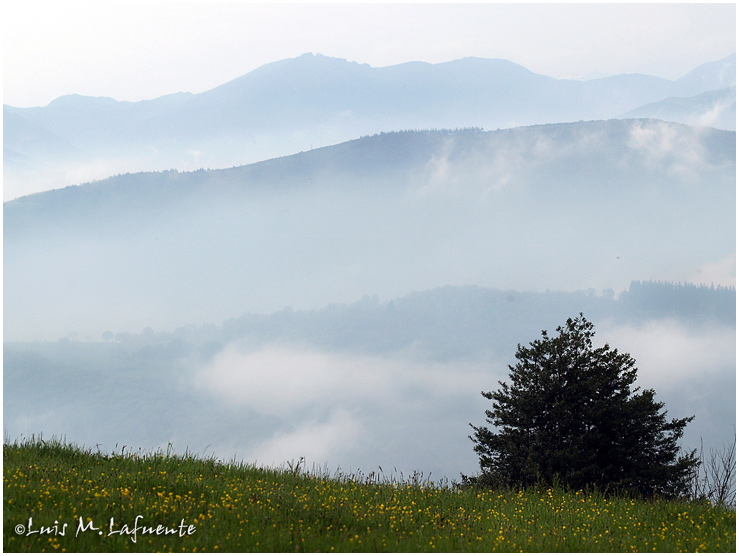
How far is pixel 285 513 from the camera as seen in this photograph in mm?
9422

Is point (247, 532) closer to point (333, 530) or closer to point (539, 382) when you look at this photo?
point (333, 530)

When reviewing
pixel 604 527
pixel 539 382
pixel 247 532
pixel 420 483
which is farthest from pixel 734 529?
pixel 539 382

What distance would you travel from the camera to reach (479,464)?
20797mm

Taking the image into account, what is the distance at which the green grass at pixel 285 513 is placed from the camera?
814 cm

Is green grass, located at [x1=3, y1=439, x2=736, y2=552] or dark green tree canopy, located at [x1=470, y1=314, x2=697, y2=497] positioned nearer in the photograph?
green grass, located at [x1=3, y1=439, x2=736, y2=552]

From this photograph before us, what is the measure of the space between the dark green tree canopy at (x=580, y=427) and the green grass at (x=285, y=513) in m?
5.93

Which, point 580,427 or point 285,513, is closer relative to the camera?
point 285,513

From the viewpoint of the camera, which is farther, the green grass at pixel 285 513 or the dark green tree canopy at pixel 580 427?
the dark green tree canopy at pixel 580 427

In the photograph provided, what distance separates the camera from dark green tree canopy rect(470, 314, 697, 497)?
60.8 ft

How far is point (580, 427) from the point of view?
63.6 ft

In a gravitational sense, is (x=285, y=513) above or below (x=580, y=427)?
below

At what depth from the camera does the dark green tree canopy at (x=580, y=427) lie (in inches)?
730

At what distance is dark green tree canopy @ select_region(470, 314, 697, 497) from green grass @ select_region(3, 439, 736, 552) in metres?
5.93

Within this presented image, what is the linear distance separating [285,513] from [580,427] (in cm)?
1311
